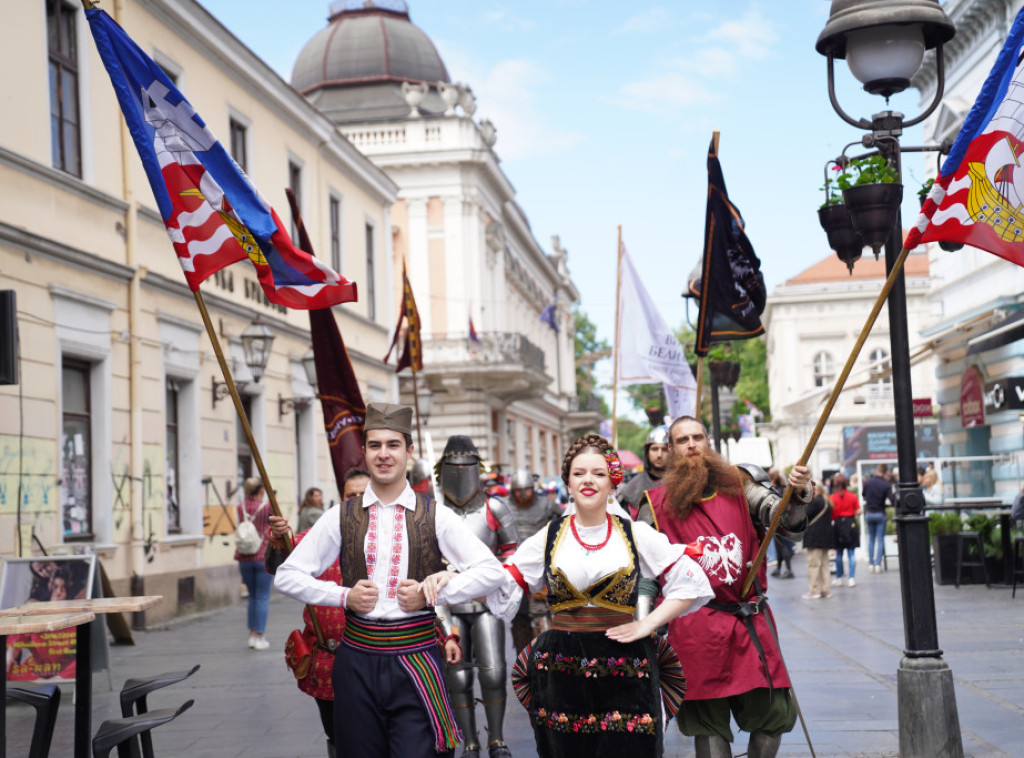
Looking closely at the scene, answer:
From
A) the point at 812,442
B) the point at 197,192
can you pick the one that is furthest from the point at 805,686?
the point at 197,192

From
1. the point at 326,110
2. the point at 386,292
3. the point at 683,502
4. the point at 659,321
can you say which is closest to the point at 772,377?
the point at 326,110

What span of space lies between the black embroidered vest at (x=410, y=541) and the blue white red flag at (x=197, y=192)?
165 cm

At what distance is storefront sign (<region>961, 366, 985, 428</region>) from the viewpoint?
24.3 m

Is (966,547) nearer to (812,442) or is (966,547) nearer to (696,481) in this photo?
(812,442)

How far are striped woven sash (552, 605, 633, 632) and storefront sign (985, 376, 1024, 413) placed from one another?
1589 centimetres

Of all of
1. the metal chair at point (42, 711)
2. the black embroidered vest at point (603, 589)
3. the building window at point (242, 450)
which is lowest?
the metal chair at point (42, 711)

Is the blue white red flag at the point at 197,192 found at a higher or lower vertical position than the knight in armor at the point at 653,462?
higher

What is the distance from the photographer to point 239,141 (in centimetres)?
2164

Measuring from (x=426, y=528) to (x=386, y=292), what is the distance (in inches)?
980

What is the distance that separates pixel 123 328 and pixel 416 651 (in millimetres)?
12407

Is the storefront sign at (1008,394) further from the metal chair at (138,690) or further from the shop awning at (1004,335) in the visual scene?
the metal chair at (138,690)

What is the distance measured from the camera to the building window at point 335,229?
26406mm

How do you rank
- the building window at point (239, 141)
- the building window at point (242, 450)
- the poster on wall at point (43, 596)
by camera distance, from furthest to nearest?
the building window at point (239, 141) → the building window at point (242, 450) → the poster on wall at point (43, 596)

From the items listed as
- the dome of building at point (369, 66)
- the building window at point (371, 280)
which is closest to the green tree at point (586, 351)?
the dome of building at point (369, 66)
